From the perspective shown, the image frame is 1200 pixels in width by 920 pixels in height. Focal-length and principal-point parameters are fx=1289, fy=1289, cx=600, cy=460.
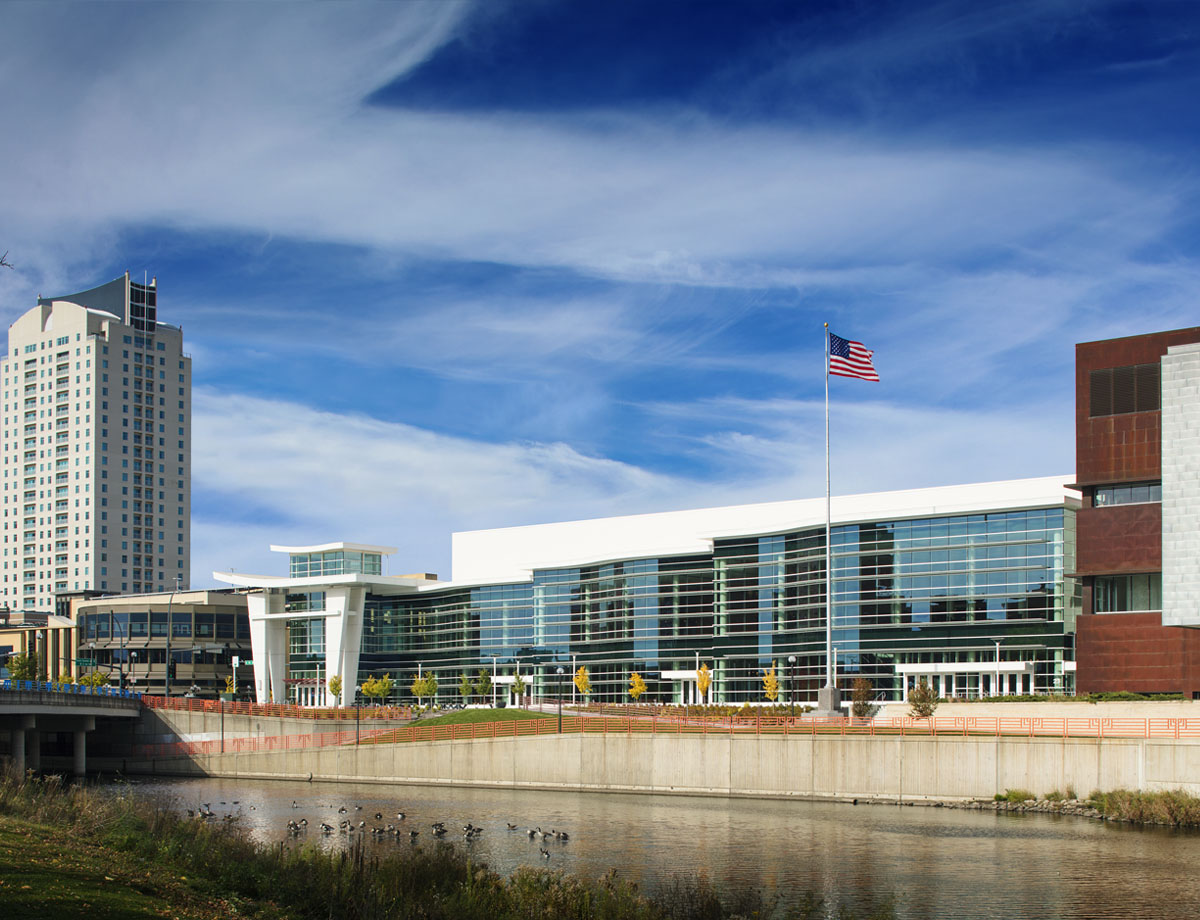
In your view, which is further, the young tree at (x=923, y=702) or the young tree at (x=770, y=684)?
the young tree at (x=770, y=684)

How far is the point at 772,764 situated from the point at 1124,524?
22.7 m

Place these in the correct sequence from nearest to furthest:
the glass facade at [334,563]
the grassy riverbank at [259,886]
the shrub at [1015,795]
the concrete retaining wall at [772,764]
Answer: the grassy riverbank at [259,886] < the concrete retaining wall at [772,764] < the shrub at [1015,795] < the glass facade at [334,563]

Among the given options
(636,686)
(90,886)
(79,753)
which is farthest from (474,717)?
(90,886)

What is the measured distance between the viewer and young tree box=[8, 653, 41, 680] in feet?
412

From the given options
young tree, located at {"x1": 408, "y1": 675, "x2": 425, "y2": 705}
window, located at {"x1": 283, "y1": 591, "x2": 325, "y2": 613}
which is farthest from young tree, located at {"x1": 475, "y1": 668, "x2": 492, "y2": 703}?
window, located at {"x1": 283, "y1": 591, "x2": 325, "y2": 613}

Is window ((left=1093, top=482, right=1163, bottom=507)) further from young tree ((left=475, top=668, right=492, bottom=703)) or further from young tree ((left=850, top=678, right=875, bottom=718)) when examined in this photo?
young tree ((left=475, top=668, right=492, bottom=703))

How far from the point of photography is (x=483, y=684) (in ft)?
362

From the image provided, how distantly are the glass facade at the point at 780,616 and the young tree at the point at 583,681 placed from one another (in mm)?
1143

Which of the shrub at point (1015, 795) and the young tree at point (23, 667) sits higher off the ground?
the shrub at point (1015, 795)

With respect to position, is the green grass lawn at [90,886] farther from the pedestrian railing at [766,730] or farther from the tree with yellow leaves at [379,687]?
the tree with yellow leaves at [379,687]

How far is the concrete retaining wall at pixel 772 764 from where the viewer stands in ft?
158

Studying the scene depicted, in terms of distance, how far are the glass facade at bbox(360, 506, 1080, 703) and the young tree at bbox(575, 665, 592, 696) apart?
1143 mm

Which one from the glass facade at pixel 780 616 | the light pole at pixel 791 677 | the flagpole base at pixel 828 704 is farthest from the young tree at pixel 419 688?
the flagpole base at pixel 828 704

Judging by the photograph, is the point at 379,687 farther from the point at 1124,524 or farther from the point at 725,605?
the point at 1124,524
